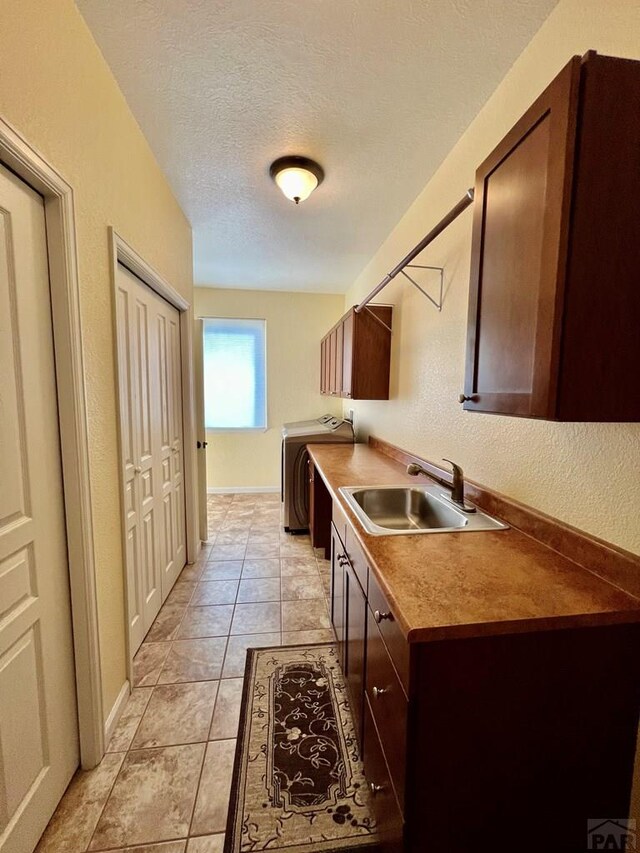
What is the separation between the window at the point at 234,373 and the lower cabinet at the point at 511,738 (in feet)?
13.6

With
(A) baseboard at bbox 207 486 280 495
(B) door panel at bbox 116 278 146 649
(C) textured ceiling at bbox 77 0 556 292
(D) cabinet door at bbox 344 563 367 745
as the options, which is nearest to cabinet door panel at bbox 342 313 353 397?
(C) textured ceiling at bbox 77 0 556 292

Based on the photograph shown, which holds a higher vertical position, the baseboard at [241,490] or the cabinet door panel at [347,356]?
the cabinet door panel at [347,356]

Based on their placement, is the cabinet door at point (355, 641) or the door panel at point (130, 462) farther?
the door panel at point (130, 462)

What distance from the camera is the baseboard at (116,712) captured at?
4.60ft

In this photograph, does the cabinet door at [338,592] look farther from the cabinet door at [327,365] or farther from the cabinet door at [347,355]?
the cabinet door at [327,365]

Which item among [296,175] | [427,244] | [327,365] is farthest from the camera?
[327,365]

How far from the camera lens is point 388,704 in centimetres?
92

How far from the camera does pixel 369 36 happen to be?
126cm

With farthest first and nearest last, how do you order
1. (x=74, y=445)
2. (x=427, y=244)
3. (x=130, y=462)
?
(x=130, y=462) < (x=427, y=244) < (x=74, y=445)

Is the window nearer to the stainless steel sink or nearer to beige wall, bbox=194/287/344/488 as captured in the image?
beige wall, bbox=194/287/344/488

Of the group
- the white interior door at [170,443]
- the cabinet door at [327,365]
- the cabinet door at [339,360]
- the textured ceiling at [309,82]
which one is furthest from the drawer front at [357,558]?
the cabinet door at [327,365]

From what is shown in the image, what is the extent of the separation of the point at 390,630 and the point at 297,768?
875mm

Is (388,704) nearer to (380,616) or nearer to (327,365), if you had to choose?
(380,616)

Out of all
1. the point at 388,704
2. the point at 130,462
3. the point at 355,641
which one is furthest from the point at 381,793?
the point at 130,462
